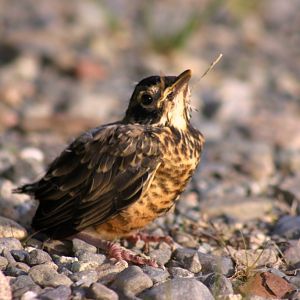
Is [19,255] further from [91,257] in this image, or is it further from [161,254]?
[161,254]

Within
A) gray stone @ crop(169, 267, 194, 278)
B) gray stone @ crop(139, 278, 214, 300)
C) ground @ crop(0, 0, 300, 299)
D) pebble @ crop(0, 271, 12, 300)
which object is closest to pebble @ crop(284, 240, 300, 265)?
ground @ crop(0, 0, 300, 299)

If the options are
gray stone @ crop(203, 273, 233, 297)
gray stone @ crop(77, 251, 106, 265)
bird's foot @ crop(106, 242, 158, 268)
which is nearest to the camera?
gray stone @ crop(203, 273, 233, 297)

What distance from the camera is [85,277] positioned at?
5547 millimetres

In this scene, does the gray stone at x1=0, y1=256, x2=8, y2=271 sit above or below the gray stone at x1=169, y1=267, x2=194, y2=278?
above

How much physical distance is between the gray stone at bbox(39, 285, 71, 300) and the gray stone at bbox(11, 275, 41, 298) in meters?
0.10

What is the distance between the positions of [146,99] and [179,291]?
73.1 inches

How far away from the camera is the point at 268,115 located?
1088 centimetres

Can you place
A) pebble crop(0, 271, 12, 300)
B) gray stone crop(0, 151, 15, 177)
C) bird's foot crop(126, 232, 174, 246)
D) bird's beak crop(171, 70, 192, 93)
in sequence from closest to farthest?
pebble crop(0, 271, 12, 300)
bird's beak crop(171, 70, 192, 93)
bird's foot crop(126, 232, 174, 246)
gray stone crop(0, 151, 15, 177)

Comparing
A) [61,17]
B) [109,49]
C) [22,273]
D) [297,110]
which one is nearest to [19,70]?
[109,49]

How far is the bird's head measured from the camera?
656 centimetres

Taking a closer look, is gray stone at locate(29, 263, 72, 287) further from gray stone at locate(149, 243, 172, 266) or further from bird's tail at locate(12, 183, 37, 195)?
bird's tail at locate(12, 183, 37, 195)

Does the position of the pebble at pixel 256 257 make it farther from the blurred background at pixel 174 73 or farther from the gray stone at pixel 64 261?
the gray stone at pixel 64 261

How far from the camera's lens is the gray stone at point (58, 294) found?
17.0ft

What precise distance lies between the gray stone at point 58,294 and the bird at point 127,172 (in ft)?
3.18
